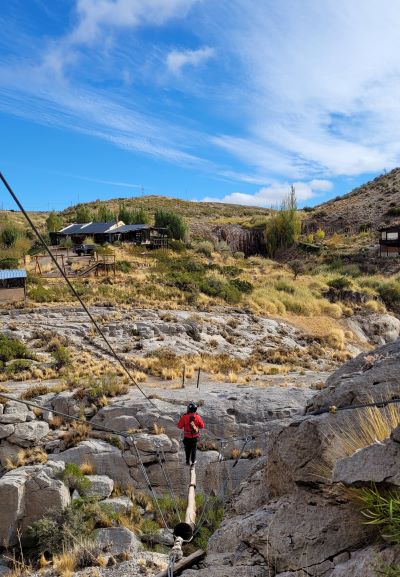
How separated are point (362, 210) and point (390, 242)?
25873 millimetres

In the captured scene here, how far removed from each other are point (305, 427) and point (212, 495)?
7348 mm

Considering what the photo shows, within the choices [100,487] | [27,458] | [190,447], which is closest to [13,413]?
[27,458]

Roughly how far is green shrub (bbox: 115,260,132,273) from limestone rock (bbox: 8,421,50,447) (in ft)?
94.9

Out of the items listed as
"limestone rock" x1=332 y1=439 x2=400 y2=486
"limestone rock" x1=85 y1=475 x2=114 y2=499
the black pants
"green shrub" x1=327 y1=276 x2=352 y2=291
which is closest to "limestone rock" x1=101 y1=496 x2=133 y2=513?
"limestone rock" x1=85 y1=475 x2=114 y2=499

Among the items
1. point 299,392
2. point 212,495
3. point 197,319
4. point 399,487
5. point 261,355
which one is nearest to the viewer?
point 399,487

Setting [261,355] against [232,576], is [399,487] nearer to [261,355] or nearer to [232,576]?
[232,576]

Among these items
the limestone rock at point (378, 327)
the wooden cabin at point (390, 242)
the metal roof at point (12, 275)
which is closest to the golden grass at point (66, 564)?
the metal roof at point (12, 275)

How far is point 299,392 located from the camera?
683 inches

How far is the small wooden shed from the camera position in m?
32.2

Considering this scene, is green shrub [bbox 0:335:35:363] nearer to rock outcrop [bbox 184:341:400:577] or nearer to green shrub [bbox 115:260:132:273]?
rock outcrop [bbox 184:341:400:577]

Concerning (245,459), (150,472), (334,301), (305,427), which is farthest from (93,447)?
(334,301)

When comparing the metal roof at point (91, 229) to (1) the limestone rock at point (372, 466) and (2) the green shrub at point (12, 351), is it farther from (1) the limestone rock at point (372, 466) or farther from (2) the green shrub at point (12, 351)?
(1) the limestone rock at point (372, 466)

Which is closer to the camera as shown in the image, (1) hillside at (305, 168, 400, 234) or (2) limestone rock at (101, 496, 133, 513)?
(2) limestone rock at (101, 496, 133, 513)

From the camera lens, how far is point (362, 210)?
8631 cm
